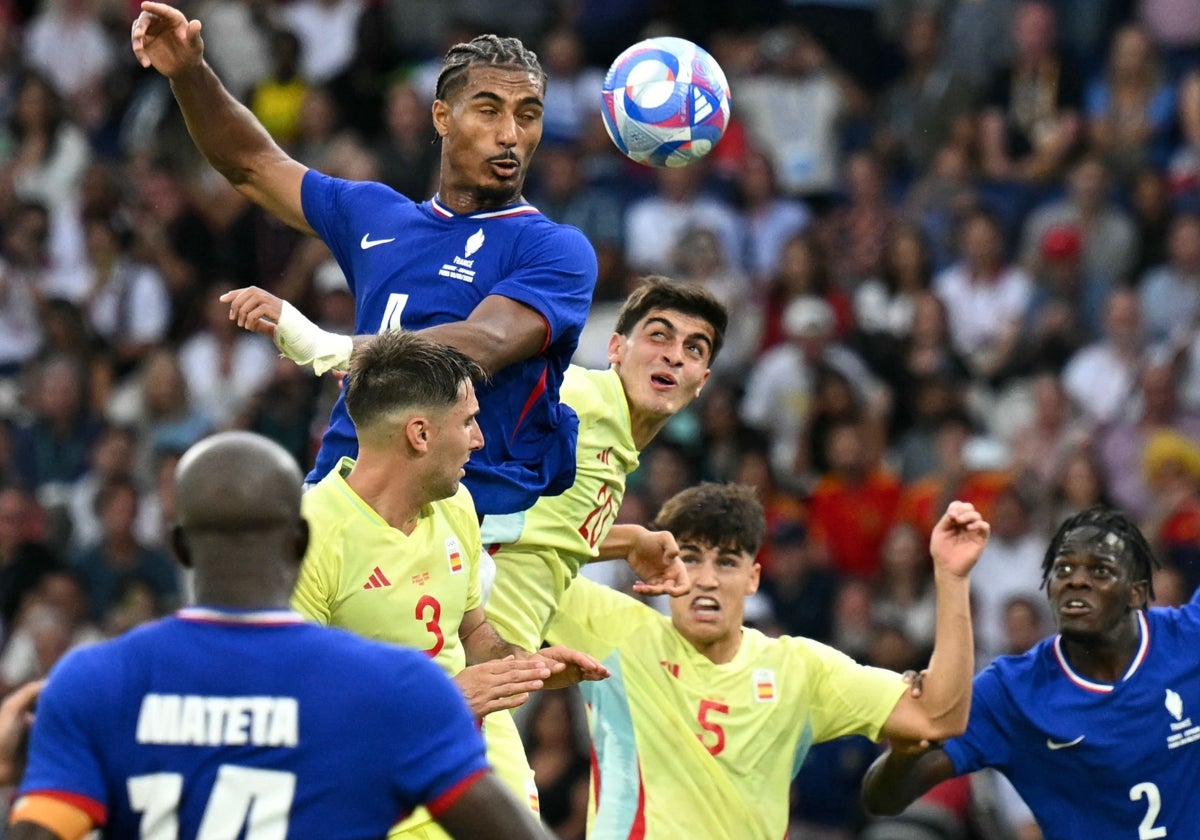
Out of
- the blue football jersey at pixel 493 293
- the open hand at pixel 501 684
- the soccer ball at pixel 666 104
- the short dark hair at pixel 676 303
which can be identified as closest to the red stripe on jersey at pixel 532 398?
the blue football jersey at pixel 493 293

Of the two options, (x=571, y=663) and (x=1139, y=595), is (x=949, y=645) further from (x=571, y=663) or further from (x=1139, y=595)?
(x=571, y=663)

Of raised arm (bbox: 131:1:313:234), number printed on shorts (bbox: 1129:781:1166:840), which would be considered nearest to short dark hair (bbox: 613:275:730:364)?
raised arm (bbox: 131:1:313:234)

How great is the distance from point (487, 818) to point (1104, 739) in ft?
12.0

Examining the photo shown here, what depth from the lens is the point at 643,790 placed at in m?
7.50

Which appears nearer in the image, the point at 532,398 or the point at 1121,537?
the point at 532,398

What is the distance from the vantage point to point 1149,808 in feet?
23.2

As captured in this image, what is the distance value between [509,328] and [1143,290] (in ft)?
25.3

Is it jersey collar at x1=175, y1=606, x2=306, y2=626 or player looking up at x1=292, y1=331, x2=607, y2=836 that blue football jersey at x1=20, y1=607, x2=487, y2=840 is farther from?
player looking up at x1=292, y1=331, x2=607, y2=836

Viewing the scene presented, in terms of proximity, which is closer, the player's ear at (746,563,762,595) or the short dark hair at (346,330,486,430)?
the short dark hair at (346,330,486,430)

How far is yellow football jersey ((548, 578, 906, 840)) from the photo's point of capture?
24.1 feet

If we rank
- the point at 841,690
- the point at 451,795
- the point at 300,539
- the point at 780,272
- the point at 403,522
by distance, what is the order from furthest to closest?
the point at 780,272
the point at 841,690
the point at 403,522
the point at 300,539
the point at 451,795

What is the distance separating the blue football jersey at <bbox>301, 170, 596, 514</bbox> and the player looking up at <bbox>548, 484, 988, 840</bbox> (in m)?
0.96

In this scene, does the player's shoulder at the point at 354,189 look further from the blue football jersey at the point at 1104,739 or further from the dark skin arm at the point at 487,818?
the dark skin arm at the point at 487,818

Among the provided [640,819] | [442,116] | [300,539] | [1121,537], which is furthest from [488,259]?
[300,539]
